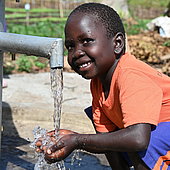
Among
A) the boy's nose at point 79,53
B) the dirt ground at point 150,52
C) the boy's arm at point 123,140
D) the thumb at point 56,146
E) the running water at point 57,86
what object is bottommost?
the dirt ground at point 150,52

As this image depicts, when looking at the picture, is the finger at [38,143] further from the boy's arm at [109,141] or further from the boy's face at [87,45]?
the boy's face at [87,45]

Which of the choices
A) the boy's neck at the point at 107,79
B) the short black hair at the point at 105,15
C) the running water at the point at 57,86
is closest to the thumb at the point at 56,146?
the running water at the point at 57,86

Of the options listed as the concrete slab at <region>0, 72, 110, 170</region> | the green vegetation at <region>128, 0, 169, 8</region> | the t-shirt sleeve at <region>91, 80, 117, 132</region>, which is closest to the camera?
the t-shirt sleeve at <region>91, 80, 117, 132</region>

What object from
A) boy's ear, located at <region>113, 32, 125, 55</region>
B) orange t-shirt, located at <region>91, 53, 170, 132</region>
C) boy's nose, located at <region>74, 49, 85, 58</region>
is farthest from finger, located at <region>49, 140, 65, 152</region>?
boy's ear, located at <region>113, 32, 125, 55</region>

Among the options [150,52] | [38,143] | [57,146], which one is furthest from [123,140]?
[150,52]

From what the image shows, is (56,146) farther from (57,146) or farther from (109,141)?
(109,141)

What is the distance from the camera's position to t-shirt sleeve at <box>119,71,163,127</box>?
1.84 m

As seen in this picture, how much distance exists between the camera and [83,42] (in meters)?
1.96

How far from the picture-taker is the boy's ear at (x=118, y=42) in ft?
6.72

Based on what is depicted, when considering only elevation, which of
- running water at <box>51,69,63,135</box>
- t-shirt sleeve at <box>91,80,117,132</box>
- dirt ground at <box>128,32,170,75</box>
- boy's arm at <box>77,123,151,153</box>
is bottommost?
dirt ground at <box>128,32,170,75</box>

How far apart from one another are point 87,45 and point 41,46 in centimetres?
21

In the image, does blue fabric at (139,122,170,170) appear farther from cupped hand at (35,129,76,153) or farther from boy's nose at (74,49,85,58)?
boy's nose at (74,49,85,58)

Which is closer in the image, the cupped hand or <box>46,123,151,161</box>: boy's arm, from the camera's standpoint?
<box>46,123,151,161</box>: boy's arm

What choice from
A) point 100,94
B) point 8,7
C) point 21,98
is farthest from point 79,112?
point 8,7
